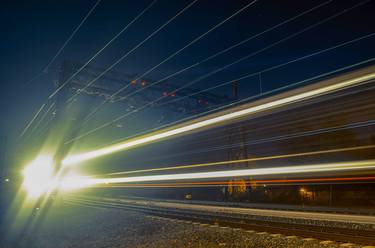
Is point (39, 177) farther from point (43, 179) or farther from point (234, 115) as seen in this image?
point (234, 115)

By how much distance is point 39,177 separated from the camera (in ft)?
60.2

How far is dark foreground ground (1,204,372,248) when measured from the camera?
710cm

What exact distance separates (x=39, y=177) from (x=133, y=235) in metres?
11.3

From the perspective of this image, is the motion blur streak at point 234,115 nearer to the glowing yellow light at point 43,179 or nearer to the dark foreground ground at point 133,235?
the glowing yellow light at point 43,179

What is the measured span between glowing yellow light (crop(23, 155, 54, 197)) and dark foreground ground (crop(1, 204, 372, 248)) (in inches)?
160

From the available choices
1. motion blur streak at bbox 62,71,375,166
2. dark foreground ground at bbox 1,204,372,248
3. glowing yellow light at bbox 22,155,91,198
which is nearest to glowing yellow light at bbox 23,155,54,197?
glowing yellow light at bbox 22,155,91,198

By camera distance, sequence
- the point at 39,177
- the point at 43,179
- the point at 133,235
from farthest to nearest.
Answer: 1. the point at 39,177
2. the point at 43,179
3. the point at 133,235

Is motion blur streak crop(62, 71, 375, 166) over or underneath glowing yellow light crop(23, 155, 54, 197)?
over

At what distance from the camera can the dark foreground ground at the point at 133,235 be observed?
7.10m

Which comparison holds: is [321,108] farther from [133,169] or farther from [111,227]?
[133,169]

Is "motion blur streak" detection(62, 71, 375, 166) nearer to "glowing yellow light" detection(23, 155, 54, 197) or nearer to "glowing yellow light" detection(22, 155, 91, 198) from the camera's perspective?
"glowing yellow light" detection(22, 155, 91, 198)

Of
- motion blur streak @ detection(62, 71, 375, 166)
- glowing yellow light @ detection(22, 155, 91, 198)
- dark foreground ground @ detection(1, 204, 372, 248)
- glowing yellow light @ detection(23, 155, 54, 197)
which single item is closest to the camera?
dark foreground ground @ detection(1, 204, 372, 248)

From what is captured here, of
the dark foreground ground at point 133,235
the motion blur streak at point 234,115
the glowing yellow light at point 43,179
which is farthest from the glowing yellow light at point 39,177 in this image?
the dark foreground ground at point 133,235

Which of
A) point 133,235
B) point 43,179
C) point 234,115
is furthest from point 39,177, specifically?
point 234,115
